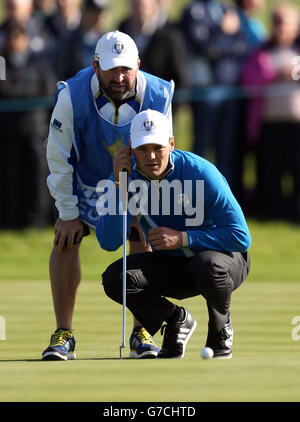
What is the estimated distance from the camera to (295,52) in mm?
13383

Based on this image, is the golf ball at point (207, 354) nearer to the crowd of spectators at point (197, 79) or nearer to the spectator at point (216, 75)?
the crowd of spectators at point (197, 79)

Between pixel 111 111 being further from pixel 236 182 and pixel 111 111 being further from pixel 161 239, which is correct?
pixel 236 182

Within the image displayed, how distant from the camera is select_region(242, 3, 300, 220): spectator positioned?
13.5 m

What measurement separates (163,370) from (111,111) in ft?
5.94

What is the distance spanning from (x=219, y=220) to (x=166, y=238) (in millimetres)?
311

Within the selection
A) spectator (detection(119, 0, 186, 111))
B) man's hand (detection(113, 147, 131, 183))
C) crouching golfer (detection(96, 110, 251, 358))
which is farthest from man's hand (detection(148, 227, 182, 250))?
spectator (detection(119, 0, 186, 111))

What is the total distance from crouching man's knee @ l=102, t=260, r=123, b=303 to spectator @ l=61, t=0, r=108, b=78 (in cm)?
681

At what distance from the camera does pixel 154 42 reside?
13.2 meters

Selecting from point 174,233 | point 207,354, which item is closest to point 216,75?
point 174,233

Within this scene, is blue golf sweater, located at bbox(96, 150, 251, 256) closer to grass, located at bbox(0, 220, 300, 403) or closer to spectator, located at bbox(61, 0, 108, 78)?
grass, located at bbox(0, 220, 300, 403)

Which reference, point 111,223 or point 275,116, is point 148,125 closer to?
point 111,223

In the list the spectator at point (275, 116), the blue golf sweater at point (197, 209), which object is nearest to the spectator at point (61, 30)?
the spectator at point (275, 116)

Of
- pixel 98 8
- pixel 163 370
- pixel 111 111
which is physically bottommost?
pixel 163 370

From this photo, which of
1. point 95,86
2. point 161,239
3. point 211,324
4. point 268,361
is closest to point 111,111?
point 95,86
